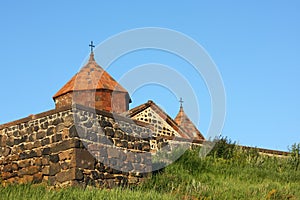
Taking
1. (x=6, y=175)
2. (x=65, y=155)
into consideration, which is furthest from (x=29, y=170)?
(x=65, y=155)

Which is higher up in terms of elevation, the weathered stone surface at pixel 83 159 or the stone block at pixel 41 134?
the stone block at pixel 41 134

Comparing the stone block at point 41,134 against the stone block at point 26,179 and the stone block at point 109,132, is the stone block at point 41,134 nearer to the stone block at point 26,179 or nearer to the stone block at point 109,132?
the stone block at point 26,179

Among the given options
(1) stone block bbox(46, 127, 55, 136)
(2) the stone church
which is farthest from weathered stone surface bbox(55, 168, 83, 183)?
(1) stone block bbox(46, 127, 55, 136)

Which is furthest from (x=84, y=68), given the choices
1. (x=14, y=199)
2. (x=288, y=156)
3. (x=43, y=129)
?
(x=14, y=199)

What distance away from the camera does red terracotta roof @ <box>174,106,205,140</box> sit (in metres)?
29.5

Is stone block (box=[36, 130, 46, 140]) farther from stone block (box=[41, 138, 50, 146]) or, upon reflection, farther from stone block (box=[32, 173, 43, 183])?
stone block (box=[32, 173, 43, 183])

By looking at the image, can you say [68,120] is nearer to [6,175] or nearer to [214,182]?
[6,175]

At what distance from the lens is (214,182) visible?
16.8 meters

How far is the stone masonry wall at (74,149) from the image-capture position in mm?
14406

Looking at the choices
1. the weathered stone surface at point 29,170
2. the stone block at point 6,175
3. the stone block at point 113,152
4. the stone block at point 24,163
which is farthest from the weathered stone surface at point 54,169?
the stone block at point 6,175

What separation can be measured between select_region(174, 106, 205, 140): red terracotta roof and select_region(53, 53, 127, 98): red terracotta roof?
4.75 meters

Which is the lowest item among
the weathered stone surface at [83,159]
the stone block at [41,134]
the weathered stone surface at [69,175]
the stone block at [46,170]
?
the weathered stone surface at [69,175]

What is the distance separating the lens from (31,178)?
15211 millimetres

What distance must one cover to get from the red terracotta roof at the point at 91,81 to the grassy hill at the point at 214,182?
697 centimetres
